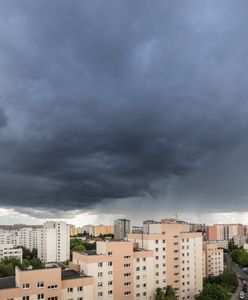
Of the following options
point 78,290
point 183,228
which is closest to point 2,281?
point 78,290

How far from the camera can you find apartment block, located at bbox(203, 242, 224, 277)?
179 feet

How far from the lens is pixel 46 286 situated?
2412 centimetres

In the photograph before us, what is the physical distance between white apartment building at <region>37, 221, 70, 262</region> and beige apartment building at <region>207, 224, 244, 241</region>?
48672 mm

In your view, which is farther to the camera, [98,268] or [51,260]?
[51,260]

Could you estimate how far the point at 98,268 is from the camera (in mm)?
28141

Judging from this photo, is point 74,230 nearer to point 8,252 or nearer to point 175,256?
point 8,252

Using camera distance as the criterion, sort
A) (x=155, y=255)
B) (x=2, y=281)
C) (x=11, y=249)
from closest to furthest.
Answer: (x=2, y=281)
(x=155, y=255)
(x=11, y=249)

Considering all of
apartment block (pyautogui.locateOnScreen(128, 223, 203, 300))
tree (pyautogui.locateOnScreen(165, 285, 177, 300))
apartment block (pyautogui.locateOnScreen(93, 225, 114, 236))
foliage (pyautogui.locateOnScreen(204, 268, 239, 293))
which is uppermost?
apartment block (pyautogui.locateOnScreen(128, 223, 203, 300))

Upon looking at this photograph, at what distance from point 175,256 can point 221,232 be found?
76135 mm

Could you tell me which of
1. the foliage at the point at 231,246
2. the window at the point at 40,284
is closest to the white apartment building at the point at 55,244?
the foliage at the point at 231,246

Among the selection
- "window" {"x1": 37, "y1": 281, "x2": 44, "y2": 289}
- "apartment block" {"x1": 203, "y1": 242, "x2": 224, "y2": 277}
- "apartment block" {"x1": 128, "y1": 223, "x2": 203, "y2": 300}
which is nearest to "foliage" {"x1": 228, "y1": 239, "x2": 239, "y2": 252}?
"apartment block" {"x1": 203, "y1": 242, "x2": 224, "y2": 277}

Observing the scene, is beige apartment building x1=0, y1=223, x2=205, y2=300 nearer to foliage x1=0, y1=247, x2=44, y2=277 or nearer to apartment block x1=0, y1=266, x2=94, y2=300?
apartment block x1=0, y1=266, x2=94, y2=300

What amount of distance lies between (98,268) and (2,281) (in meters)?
7.48

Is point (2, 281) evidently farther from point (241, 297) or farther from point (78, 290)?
point (241, 297)
